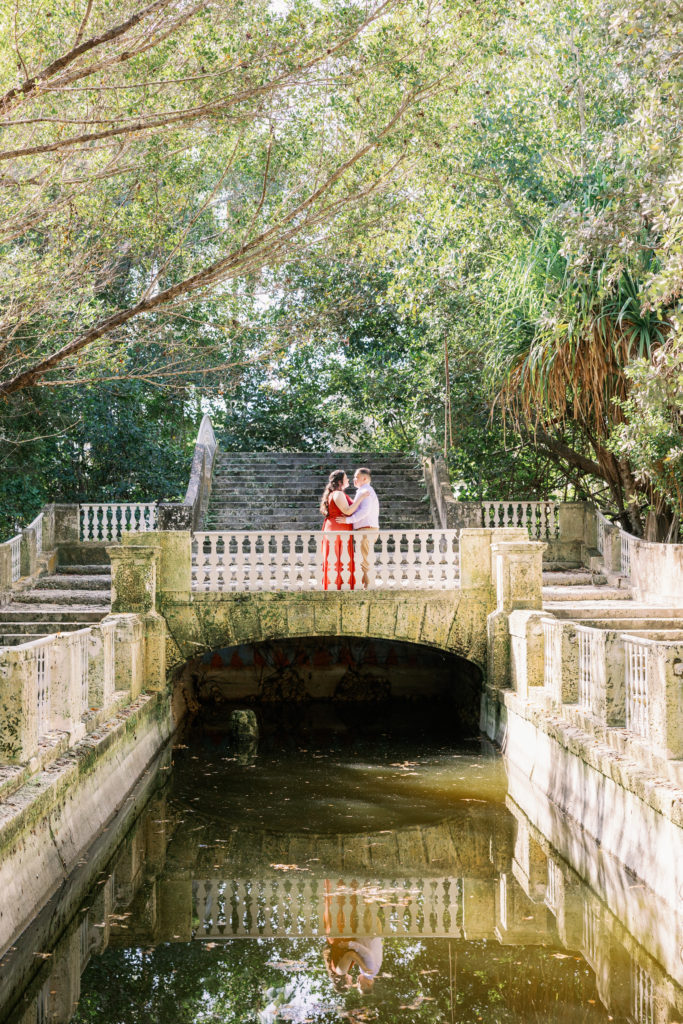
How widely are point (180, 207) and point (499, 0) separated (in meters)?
3.70

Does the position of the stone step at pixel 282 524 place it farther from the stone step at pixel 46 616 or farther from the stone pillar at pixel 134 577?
the stone pillar at pixel 134 577

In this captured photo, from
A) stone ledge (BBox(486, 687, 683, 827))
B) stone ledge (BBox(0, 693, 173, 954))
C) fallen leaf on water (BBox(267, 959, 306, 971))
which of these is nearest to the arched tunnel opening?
stone ledge (BBox(486, 687, 683, 827))

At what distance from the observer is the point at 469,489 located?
18828mm

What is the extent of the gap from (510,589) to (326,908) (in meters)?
5.92

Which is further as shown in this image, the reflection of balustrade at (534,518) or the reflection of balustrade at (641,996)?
the reflection of balustrade at (534,518)

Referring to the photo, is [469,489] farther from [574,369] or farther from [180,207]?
[180,207]

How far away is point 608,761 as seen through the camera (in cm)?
673

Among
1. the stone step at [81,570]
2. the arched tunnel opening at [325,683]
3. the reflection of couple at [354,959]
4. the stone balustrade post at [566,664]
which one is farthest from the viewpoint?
the stone step at [81,570]

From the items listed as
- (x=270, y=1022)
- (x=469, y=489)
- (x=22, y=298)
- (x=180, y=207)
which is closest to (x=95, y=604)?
(x=22, y=298)

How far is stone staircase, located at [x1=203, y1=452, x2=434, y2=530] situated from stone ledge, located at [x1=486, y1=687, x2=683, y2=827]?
7837 millimetres

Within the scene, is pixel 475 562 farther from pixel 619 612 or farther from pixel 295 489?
pixel 295 489

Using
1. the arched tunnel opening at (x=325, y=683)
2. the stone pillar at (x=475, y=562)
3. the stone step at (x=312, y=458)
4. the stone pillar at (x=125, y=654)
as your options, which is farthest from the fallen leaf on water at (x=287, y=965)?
the stone step at (x=312, y=458)

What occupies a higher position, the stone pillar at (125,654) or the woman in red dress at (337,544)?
the woman in red dress at (337,544)

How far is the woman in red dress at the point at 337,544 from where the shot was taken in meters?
11.8
